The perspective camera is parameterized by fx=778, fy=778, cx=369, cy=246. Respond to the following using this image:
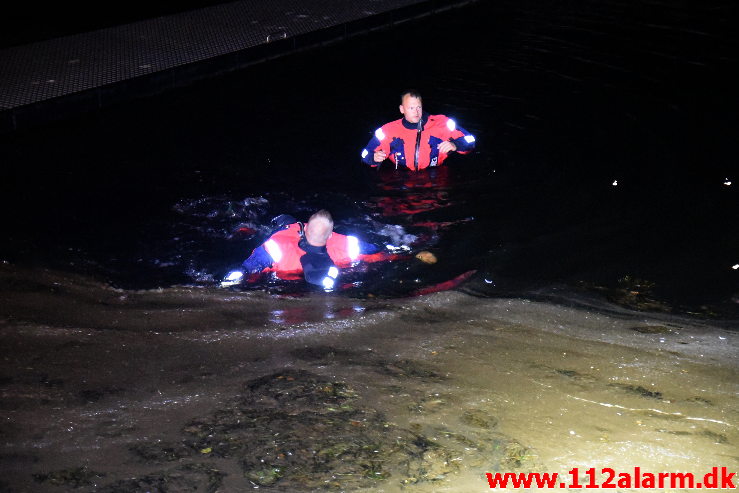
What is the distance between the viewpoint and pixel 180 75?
11.2 metres

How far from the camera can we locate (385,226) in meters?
7.93

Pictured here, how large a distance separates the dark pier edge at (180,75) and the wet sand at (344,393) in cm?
452

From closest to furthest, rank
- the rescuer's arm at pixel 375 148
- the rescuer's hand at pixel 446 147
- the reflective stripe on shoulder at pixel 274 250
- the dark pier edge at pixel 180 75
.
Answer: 1. the reflective stripe on shoulder at pixel 274 250
2. the rescuer's hand at pixel 446 147
3. the rescuer's arm at pixel 375 148
4. the dark pier edge at pixel 180 75

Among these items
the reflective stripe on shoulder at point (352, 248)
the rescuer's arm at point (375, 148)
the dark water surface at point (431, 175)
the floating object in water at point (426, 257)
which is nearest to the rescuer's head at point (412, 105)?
the rescuer's arm at point (375, 148)

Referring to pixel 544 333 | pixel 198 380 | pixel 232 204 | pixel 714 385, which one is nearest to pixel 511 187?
pixel 232 204

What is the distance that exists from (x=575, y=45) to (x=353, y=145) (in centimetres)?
634

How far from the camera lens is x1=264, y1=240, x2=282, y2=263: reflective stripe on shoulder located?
21.8ft

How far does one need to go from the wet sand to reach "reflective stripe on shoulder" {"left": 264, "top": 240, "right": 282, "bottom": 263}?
98 centimetres

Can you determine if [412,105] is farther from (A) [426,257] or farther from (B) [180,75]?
(B) [180,75]

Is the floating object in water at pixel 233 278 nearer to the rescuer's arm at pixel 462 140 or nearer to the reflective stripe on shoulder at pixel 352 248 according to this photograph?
the reflective stripe on shoulder at pixel 352 248

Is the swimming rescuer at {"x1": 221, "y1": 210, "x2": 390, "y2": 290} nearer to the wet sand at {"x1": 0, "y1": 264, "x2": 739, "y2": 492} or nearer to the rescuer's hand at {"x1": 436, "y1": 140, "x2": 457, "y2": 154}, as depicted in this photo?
the wet sand at {"x1": 0, "y1": 264, "x2": 739, "y2": 492}

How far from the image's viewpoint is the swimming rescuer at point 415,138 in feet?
28.3

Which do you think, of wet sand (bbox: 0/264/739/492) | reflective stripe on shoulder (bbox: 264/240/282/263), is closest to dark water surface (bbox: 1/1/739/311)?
reflective stripe on shoulder (bbox: 264/240/282/263)

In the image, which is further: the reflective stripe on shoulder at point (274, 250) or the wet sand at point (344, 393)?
the reflective stripe on shoulder at point (274, 250)
